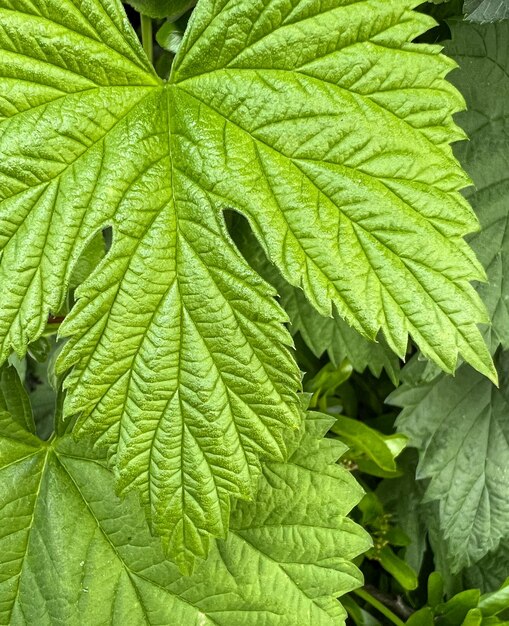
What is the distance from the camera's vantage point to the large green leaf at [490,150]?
3.49 ft

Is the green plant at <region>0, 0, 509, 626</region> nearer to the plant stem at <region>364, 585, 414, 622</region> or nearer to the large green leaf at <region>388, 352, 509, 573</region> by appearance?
the large green leaf at <region>388, 352, 509, 573</region>

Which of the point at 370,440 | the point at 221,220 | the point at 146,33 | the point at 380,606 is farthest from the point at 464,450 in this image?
the point at 146,33

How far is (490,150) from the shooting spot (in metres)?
1.08

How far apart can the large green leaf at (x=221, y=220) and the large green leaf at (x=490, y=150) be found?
10.7 inches

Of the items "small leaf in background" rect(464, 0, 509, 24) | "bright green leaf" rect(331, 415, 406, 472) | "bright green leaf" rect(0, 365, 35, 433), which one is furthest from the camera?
"bright green leaf" rect(331, 415, 406, 472)

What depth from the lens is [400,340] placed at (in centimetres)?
80

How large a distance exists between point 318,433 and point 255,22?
1.63 ft

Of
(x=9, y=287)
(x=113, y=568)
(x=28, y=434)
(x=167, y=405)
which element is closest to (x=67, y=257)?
(x=9, y=287)

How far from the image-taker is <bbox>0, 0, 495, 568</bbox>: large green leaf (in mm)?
813

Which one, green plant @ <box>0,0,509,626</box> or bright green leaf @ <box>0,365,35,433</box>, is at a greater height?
green plant @ <box>0,0,509,626</box>

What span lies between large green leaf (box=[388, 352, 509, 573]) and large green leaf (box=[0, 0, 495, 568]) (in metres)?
0.45

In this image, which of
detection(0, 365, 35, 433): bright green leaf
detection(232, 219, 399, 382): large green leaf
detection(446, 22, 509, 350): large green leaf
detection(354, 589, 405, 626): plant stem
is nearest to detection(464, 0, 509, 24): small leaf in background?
detection(446, 22, 509, 350): large green leaf

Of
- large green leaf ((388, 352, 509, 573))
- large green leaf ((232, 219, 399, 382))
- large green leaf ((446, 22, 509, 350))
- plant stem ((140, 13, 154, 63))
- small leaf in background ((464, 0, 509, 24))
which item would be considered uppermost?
plant stem ((140, 13, 154, 63))

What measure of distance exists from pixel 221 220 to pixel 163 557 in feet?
1.46
